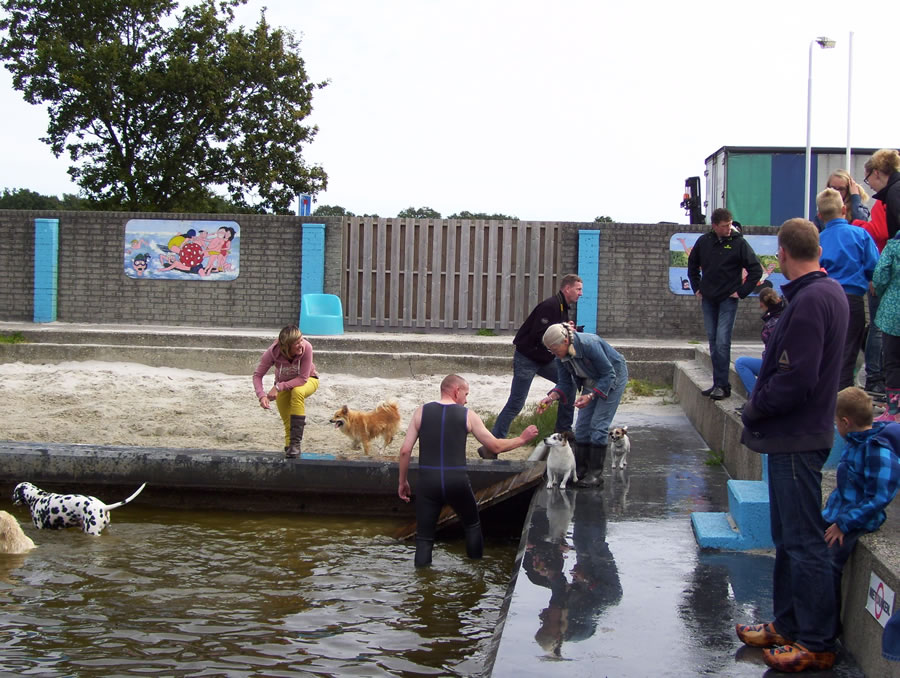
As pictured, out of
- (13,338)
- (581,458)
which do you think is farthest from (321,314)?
(581,458)

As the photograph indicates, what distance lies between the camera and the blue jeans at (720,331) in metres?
10.3

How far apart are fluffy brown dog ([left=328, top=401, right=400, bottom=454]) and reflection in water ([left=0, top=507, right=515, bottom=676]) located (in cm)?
140

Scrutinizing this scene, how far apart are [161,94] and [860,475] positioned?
28399 millimetres

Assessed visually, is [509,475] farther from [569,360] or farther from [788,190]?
[788,190]

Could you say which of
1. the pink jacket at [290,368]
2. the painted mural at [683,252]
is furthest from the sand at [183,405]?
the painted mural at [683,252]

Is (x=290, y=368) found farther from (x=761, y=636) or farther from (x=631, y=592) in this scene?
(x=761, y=636)

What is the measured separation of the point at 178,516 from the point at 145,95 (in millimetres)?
22696

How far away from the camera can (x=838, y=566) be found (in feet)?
16.0

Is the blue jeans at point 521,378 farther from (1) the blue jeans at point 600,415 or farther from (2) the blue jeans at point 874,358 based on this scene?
(2) the blue jeans at point 874,358

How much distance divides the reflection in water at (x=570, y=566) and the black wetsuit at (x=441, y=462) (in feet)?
1.97

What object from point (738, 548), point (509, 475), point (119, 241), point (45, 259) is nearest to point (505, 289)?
point (119, 241)

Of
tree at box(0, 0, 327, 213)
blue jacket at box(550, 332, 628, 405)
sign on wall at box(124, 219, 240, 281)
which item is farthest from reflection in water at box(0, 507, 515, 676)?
tree at box(0, 0, 327, 213)

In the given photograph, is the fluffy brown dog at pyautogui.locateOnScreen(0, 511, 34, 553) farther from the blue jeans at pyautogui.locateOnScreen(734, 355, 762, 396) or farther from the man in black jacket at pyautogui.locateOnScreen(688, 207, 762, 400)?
the man in black jacket at pyautogui.locateOnScreen(688, 207, 762, 400)

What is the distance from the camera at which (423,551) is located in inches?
286
